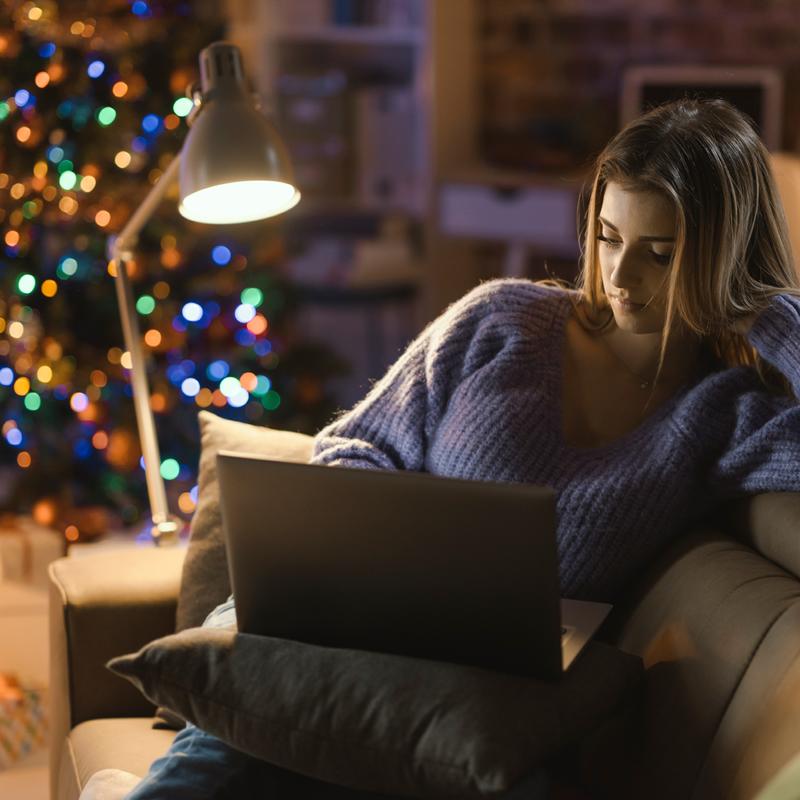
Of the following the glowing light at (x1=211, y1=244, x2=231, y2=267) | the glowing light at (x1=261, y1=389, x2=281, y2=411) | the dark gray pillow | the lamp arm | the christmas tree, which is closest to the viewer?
the dark gray pillow

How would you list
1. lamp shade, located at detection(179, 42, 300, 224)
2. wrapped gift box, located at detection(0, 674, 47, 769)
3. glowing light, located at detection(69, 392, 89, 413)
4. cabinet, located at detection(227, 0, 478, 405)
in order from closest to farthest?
lamp shade, located at detection(179, 42, 300, 224) < wrapped gift box, located at detection(0, 674, 47, 769) < glowing light, located at detection(69, 392, 89, 413) < cabinet, located at detection(227, 0, 478, 405)

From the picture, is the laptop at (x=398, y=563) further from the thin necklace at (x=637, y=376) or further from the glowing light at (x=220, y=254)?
the glowing light at (x=220, y=254)

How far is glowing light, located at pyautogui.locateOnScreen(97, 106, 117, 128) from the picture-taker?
2854mm

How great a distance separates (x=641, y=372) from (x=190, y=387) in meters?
1.61

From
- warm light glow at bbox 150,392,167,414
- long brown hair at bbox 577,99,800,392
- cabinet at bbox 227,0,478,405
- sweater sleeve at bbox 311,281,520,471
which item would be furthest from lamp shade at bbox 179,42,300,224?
cabinet at bbox 227,0,478,405

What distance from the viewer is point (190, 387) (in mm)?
3076

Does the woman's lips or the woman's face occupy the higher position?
the woman's face

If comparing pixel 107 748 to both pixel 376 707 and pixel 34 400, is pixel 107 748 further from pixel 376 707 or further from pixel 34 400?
pixel 34 400

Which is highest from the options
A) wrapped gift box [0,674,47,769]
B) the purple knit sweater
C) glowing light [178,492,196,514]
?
the purple knit sweater

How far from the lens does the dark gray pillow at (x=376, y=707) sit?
44.6 inches

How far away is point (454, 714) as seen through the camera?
1.15m

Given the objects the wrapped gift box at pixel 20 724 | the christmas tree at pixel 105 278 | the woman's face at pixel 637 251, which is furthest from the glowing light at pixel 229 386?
the woman's face at pixel 637 251

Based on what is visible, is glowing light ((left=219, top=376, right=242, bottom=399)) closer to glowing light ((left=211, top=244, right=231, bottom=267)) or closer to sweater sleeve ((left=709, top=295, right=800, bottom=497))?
glowing light ((left=211, top=244, right=231, bottom=267))

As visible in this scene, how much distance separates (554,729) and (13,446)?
214cm
